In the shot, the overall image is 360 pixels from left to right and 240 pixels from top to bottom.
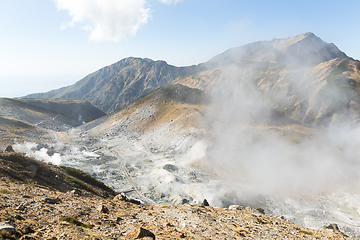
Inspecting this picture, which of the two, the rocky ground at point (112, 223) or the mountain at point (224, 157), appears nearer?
the rocky ground at point (112, 223)

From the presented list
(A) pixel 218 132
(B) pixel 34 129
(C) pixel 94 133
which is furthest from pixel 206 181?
(B) pixel 34 129

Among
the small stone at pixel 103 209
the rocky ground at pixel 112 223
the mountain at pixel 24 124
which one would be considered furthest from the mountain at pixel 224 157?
the small stone at pixel 103 209

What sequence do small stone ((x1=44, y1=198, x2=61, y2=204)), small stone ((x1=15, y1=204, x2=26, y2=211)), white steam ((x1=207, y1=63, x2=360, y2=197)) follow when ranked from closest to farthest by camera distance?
small stone ((x1=15, y1=204, x2=26, y2=211)), small stone ((x1=44, y1=198, x2=61, y2=204)), white steam ((x1=207, y1=63, x2=360, y2=197))

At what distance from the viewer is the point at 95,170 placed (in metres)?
63.9

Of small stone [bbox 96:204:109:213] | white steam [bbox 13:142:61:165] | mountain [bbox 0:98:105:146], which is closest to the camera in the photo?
small stone [bbox 96:204:109:213]

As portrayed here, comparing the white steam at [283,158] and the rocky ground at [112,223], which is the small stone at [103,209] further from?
the white steam at [283,158]

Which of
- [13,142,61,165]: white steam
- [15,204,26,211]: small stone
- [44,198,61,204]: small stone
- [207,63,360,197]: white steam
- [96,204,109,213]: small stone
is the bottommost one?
[207,63,360,197]: white steam

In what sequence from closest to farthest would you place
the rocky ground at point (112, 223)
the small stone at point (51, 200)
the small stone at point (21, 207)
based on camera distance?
the rocky ground at point (112, 223), the small stone at point (21, 207), the small stone at point (51, 200)

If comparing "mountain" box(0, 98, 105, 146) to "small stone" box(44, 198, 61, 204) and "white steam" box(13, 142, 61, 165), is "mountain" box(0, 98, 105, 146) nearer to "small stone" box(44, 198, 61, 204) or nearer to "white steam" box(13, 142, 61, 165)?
"white steam" box(13, 142, 61, 165)

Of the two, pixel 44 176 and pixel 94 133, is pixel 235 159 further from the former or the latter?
pixel 94 133

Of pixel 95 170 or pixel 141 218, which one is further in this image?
pixel 95 170

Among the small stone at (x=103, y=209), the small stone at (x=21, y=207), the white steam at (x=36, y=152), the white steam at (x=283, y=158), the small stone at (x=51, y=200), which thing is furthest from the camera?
the white steam at (x=36, y=152)

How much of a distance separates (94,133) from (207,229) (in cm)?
12406

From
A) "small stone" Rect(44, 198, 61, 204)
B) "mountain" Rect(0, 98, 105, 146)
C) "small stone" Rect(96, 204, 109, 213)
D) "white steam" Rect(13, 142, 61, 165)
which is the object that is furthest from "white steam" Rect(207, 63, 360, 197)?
"mountain" Rect(0, 98, 105, 146)
